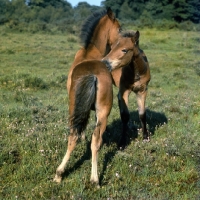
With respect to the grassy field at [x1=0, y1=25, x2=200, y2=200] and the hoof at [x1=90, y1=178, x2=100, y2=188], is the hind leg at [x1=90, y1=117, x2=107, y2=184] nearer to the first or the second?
the hoof at [x1=90, y1=178, x2=100, y2=188]

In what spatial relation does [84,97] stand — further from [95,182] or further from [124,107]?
[124,107]

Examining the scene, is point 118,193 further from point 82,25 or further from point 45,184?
point 82,25

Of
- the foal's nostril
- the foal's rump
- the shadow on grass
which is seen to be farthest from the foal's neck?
the foal's rump

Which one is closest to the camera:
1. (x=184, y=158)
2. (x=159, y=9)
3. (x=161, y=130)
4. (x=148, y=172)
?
(x=148, y=172)

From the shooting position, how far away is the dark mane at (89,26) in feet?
18.8

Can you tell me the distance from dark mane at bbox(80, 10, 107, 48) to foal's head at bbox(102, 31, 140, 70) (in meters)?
0.61

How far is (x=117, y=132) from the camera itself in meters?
6.47

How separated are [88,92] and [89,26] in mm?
1916

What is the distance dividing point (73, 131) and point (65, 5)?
271ft

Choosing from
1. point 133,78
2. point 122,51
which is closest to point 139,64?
point 133,78

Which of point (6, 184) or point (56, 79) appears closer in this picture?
point (6, 184)

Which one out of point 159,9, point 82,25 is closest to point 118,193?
point 82,25

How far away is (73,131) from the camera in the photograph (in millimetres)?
4480

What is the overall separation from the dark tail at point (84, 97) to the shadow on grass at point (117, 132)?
74cm
